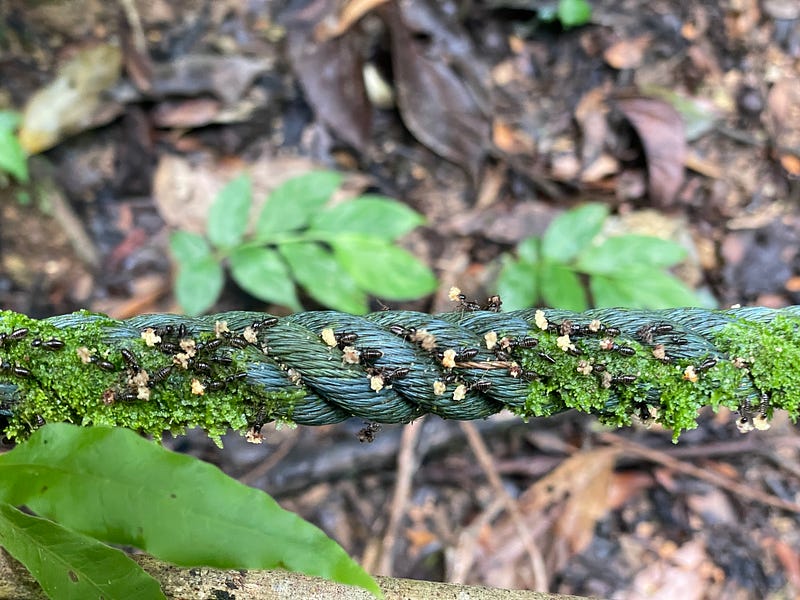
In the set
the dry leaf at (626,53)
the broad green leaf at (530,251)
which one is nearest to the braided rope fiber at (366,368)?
the broad green leaf at (530,251)

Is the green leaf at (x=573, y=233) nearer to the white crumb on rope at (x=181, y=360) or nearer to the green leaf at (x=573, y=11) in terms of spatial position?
the green leaf at (x=573, y=11)

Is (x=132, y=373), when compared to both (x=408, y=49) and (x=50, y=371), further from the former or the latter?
(x=408, y=49)

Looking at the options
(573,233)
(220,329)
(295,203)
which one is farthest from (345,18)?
(220,329)

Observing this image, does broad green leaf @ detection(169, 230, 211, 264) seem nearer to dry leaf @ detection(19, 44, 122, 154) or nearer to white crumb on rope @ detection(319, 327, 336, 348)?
dry leaf @ detection(19, 44, 122, 154)

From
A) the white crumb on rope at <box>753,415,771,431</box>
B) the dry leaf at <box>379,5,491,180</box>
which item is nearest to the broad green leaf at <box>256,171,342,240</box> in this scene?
the dry leaf at <box>379,5,491,180</box>

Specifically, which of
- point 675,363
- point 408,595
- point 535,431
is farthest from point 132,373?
point 535,431

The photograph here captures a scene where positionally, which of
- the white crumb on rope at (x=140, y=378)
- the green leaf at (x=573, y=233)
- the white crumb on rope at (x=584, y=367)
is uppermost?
the white crumb on rope at (x=140, y=378)
